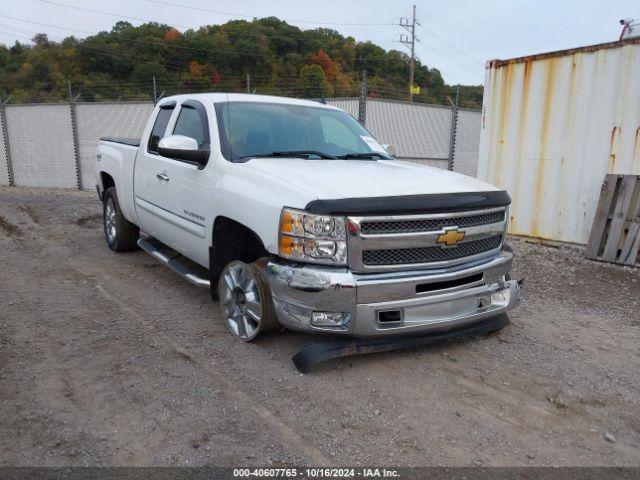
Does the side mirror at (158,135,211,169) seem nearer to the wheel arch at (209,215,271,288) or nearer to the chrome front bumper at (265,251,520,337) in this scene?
the wheel arch at (209,215,271,288)

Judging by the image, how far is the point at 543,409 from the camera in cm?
306

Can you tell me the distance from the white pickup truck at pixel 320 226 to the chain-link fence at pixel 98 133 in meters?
6.90

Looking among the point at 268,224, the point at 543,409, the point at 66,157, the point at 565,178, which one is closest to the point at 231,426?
the point at 268,224

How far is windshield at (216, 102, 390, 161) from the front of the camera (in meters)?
4.16

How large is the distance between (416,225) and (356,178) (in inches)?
20.8

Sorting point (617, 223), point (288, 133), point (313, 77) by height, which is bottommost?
point (617, 223)

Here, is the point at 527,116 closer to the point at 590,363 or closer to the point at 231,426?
the point at 590,363

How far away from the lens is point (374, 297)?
3.16m

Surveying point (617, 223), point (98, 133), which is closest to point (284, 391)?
point (617, 223)

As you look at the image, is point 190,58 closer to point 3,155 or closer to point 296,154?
point 3,155

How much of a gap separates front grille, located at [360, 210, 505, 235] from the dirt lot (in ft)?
3.15

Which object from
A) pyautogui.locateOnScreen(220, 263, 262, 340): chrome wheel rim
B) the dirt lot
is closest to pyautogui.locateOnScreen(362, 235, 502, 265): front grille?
the dirt lot

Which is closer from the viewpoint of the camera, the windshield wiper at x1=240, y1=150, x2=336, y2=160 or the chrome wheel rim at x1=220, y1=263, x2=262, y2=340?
the chrome wheel rim at x1=220, y1=263, x2=262, y2=340

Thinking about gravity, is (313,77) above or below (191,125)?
above
